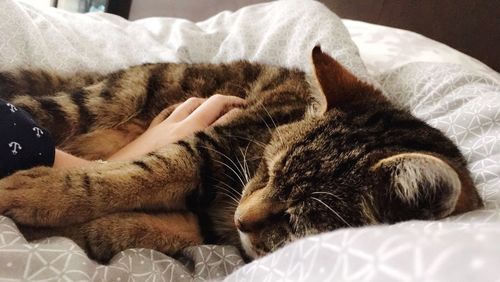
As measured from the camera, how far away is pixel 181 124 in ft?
4.29

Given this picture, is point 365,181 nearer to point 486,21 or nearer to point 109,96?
point 109,96

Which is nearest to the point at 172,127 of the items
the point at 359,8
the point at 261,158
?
the point at 261,158

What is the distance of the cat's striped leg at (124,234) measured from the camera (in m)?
0.88

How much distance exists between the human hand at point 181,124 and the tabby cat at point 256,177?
0.08 m

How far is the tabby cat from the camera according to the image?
0.80 m

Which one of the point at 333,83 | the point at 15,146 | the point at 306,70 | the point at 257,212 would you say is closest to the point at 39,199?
the point at 15,146

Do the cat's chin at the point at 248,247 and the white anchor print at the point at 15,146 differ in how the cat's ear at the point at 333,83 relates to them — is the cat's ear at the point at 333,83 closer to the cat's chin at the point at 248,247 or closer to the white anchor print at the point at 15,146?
the cat's chin at the point at 248,247

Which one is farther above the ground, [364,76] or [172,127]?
[364,76]

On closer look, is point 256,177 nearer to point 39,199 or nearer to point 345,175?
point 345,175

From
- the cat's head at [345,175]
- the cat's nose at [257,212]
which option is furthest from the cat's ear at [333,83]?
the cat's nose at [257,212]

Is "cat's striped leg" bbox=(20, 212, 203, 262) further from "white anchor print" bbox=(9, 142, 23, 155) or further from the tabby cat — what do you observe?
"white anchor print" bbox=(9, 142, 23, 155)

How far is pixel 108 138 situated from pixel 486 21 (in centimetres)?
172

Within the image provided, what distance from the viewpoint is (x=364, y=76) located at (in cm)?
150

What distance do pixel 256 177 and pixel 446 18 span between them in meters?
1.57
